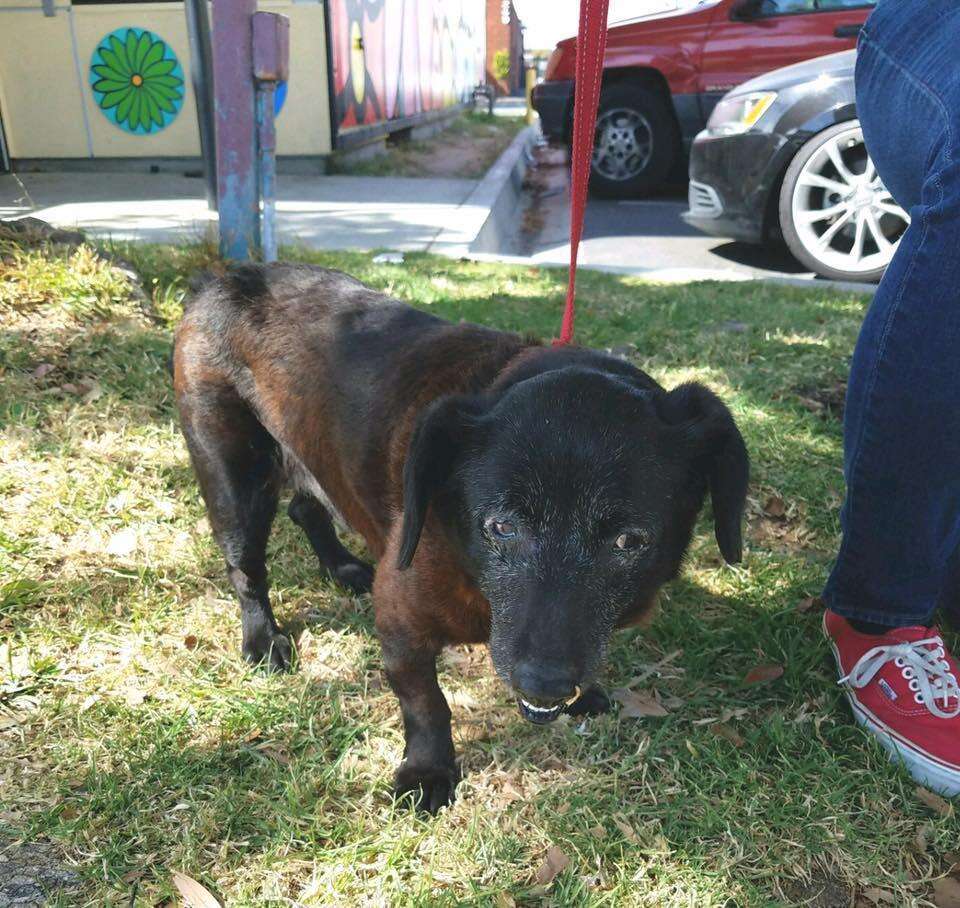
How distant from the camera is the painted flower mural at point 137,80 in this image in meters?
10.5

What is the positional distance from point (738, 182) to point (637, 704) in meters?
5.45

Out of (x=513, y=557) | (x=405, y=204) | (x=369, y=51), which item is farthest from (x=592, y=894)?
(x=369, y=51)

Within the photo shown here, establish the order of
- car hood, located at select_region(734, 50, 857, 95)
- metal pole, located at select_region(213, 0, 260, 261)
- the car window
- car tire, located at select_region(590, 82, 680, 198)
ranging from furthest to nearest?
car tire, located at select_region(590, 82, 680, 198) → the car window → car hood, located at select_region(734, 50, 857, 95) → metal pole, located at select_region(213, 0, 260, 261)

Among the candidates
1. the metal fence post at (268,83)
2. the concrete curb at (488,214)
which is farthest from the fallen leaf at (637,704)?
the concrete curb at (488,214)

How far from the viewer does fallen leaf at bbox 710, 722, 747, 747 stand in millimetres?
2311

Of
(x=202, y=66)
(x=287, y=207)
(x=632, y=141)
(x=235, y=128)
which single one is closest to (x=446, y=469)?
(x=235, y=128)

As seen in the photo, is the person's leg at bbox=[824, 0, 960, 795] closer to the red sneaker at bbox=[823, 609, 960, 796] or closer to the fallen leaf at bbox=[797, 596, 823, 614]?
the red sneaker at bbox=[823, 609, 960, 796]

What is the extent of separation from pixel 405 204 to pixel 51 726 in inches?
308

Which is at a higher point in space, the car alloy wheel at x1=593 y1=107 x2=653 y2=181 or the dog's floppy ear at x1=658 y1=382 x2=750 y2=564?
the car alloy wheel at x1=593 y1=107 x2=653 y2=181

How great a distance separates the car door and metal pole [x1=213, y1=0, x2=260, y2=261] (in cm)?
602

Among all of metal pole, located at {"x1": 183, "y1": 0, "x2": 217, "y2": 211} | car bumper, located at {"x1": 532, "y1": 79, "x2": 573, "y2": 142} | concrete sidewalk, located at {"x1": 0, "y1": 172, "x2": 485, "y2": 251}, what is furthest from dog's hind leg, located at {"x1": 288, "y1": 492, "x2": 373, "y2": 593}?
car bumper, located at {"x1": 532, "y1": 79, "x2": 573, "y2": 142}

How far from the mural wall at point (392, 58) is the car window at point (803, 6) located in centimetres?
543

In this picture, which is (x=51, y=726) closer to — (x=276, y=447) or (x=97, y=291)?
(x=276, y=447)

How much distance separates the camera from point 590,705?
2.45 metres
